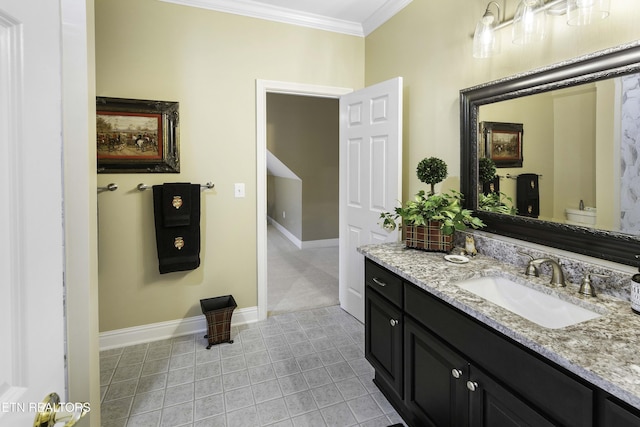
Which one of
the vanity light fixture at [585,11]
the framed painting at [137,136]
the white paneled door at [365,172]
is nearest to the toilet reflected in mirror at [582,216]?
the vanity light fixture at [585,11]

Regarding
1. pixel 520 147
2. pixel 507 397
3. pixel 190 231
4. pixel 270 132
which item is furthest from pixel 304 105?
pixel 507 397

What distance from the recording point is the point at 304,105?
5.20 metres

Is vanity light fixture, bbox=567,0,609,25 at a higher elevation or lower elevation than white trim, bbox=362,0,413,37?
lower

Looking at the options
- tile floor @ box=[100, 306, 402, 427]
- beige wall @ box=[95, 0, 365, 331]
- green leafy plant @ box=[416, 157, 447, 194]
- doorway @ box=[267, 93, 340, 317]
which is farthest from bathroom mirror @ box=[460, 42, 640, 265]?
doorway @ box=[267, 93, 340, 317]

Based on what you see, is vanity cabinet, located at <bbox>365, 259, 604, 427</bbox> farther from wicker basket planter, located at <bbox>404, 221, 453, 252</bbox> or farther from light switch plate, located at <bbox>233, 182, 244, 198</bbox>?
light switch plate, located at <bbox>233, 182, 244, 198</bbox>

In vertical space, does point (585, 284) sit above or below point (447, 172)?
below

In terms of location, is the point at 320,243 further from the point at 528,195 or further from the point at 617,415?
the point at 617,415

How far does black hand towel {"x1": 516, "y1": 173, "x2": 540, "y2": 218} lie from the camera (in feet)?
5.52

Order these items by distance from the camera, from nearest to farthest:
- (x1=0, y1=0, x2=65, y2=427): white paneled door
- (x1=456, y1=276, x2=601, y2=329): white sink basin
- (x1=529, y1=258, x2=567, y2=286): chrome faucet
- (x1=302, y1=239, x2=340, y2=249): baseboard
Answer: (x1=0, y1=0, x2=65, y2=427): white paneled door, (x1=456, y1=276, x2=601, y2=329): white sink basin, (x1=529, y1=258, x2=567, y2=286): chrome faucet, (x1=302, y1=239, x2=340, y2=249): baseboard

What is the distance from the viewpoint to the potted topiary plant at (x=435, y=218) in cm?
188

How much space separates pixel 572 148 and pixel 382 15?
1.98 meters

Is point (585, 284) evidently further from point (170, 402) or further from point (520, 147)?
point (170, 402)

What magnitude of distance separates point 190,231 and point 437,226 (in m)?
1.83

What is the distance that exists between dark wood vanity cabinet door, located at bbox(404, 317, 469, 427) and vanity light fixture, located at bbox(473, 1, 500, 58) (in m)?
1.51
